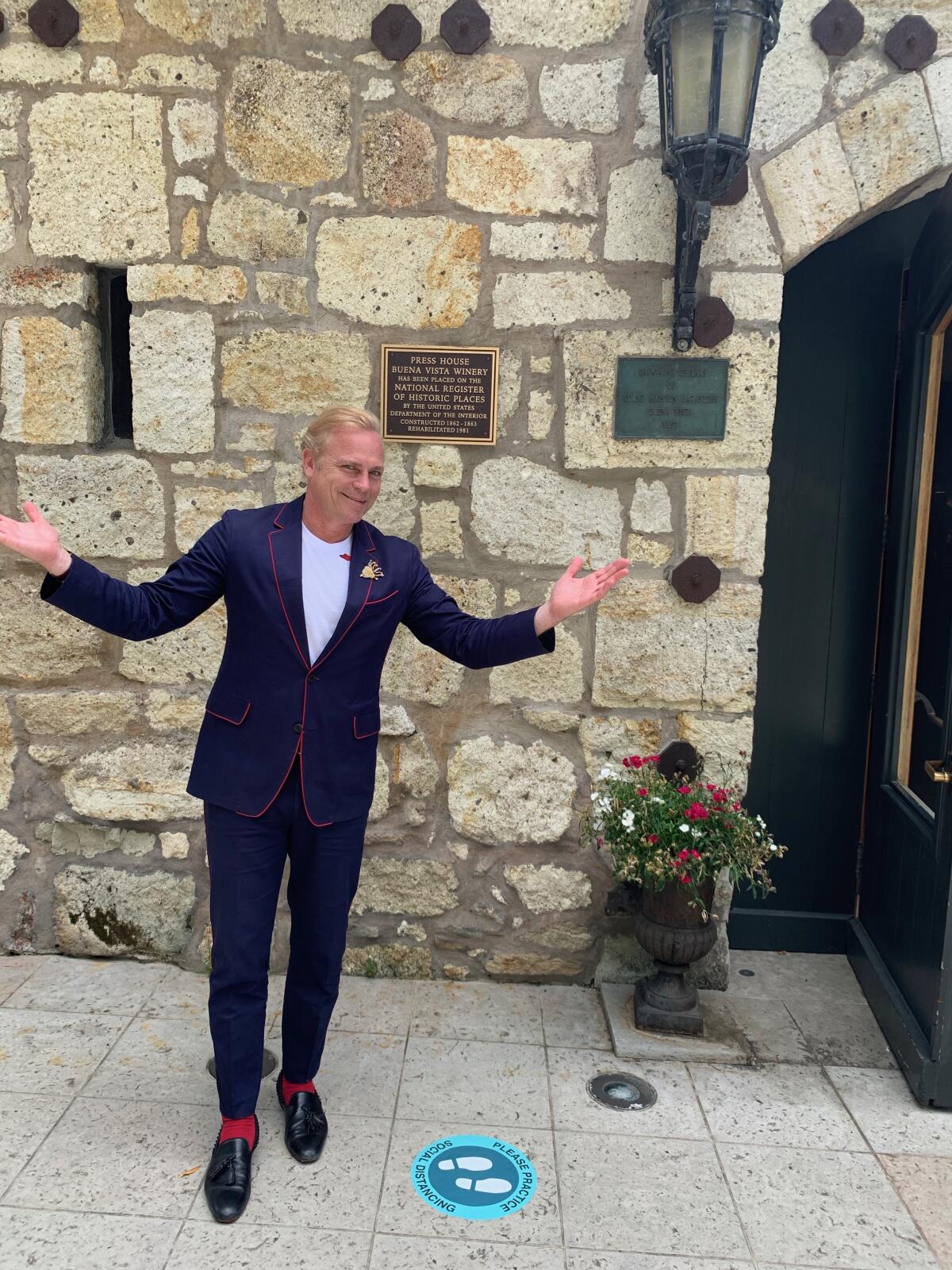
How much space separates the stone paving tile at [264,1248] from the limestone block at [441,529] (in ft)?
5.99

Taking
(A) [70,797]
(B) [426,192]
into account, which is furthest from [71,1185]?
(B) [426,192]

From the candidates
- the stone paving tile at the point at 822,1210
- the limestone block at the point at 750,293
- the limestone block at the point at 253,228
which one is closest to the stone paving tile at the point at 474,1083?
the stone paving tile at the point at 822,1210

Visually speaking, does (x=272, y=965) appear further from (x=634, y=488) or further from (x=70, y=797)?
(x=634, y=488)

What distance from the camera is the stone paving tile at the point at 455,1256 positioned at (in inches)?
77.0

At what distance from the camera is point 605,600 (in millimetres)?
2969

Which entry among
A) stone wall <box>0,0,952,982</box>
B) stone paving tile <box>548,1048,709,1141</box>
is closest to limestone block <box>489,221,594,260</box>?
stone wall <box>0,0,952,982</box>

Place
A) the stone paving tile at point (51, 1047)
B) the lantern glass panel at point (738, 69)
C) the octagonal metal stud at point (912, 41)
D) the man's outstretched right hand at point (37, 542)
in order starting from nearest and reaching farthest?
the man's outstretched right hand at point (37, 542)
the lantern glass panel at point (738, 69)
the stone paving tile at point (51, 1047)
the octagonal metal stud at point (912, 41)

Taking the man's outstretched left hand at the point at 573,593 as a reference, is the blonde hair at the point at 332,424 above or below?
above

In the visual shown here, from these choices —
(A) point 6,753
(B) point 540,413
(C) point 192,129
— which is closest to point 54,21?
(C) point 192,129

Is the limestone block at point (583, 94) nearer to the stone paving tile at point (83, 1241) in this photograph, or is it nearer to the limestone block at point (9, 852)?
the limestone block at point (9, 852)

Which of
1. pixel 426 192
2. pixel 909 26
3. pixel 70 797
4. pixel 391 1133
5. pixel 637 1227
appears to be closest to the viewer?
pixel 637 1227

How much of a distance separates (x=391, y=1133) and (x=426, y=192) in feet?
8.65

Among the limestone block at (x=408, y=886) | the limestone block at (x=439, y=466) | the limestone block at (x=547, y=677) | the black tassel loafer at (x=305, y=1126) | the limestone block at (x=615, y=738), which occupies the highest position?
the limestone block at (x=439, y=466)

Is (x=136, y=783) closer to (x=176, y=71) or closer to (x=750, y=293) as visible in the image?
(x=176, y=71)
